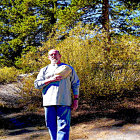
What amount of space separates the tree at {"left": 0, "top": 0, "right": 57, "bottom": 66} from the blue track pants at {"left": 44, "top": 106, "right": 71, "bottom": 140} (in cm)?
1424

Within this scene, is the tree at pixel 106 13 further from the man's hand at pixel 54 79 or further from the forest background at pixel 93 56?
the man's hand at pixel 54 79

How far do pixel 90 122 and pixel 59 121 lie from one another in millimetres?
3739

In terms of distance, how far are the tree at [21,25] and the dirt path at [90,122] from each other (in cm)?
886

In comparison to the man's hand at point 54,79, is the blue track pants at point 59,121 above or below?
below

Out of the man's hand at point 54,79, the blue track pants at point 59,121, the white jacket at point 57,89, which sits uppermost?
the man's hand at point 54,79

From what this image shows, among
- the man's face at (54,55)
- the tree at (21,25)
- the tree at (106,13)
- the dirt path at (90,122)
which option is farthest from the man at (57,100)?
the tree at (21,25)

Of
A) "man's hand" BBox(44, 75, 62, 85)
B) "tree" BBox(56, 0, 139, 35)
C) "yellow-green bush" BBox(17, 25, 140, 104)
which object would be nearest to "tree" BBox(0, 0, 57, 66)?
"tree" BBox(56, 0, 139, 35)

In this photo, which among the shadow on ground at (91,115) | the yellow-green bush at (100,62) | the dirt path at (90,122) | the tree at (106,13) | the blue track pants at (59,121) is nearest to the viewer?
the blue track pants at (59,121)

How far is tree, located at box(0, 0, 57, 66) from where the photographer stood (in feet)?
55.7

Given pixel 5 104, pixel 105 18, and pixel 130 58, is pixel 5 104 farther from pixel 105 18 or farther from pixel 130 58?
pixel 105 18

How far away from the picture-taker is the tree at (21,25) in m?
17.0

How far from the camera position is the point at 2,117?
7.99m

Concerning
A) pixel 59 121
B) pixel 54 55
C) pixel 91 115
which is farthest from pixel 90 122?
pixel 54 55

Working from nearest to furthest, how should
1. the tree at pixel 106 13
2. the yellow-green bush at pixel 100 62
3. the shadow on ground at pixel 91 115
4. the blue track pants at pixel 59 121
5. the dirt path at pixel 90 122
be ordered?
the blue track pants at pixel 59 121 → the dirt path at pixel 90 122 → the shadow on ground at pixel 91 115 → the yellow-green bush at pixel 100 62 → the tree at pixel 106 13
